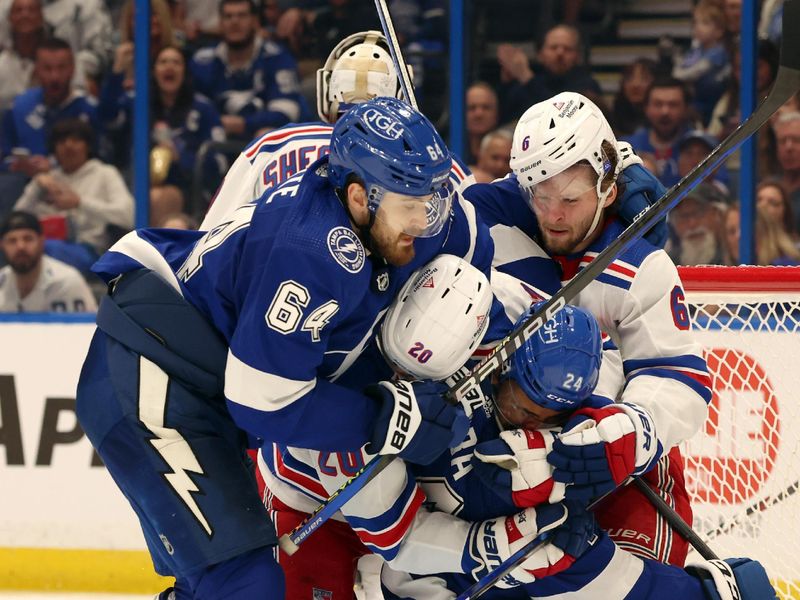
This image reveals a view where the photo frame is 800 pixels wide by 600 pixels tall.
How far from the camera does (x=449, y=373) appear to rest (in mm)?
2541

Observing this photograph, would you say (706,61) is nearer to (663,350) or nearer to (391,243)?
(663,350)

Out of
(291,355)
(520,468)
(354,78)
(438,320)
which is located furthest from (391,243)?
(354,78)

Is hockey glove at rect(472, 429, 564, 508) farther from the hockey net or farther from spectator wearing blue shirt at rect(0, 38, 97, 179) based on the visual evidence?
spectator wearing blue shirt at rect(0, 38, 97, 179)

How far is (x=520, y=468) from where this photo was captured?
258cm

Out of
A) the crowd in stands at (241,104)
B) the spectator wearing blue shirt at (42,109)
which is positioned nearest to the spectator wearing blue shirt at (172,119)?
the crowd in stands at (241,104)

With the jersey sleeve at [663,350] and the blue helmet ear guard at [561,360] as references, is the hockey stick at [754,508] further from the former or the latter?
the blue helmet ear guard at [561,360]

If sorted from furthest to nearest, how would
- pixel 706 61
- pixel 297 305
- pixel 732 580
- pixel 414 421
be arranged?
pixel 706 61
pixel 732 580
pixel 414 421
pixel 297 305

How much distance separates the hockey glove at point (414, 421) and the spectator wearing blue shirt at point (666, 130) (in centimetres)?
274

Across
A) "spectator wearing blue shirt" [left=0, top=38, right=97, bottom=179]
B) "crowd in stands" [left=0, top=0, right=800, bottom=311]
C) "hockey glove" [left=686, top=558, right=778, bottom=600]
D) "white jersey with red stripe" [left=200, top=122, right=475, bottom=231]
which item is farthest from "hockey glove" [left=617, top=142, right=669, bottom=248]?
"spectator wearing blue shirt" [left=0, top=38, right=97, bottom=179]

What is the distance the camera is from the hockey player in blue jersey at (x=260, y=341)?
2422 mm

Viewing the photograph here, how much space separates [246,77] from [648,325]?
9.89 feet

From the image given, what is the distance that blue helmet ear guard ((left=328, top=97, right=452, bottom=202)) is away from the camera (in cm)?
244

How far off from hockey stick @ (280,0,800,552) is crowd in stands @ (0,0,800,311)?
2.32 metres

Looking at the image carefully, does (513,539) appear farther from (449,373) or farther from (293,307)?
(293,307)
